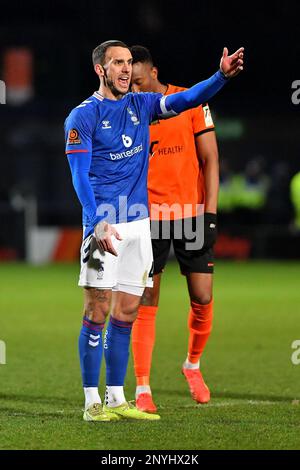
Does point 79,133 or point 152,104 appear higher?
point 152,104

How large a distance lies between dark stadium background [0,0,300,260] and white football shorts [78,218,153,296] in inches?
706

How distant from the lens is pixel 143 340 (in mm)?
6719

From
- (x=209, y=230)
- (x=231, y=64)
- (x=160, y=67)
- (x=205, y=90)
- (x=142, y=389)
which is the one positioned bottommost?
(x=142, y=389)

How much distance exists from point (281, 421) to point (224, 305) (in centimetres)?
686

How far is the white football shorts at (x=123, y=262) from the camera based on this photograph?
5859 mm

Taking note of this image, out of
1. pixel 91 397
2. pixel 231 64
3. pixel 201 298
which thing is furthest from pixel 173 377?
pixel 231 64

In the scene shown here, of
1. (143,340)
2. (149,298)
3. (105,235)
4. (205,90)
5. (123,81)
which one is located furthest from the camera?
(149,298)

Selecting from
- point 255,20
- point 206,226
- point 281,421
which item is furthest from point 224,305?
point 255,20

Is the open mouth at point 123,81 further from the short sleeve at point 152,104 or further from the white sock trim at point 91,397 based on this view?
the white sock trim at point 91,397

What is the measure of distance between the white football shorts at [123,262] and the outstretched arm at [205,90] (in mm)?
657

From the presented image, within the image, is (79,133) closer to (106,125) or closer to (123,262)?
(106,125)

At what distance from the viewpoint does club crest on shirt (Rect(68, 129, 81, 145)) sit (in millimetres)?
5750

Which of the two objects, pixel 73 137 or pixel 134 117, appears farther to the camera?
pixel 134 117

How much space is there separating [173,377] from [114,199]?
2.24 meters
